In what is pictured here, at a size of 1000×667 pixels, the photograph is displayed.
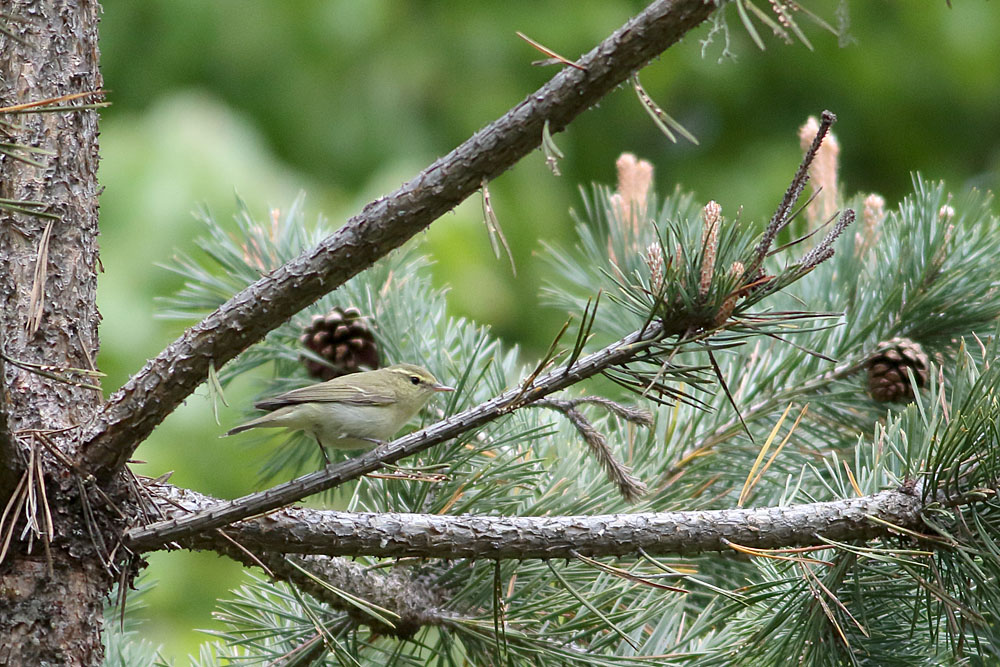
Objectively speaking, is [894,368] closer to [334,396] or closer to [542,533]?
[542,533]

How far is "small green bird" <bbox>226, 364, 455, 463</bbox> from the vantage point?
189 centimetres

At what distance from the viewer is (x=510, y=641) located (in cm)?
153

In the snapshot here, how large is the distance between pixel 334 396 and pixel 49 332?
622mm

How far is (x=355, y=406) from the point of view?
6.30 feet

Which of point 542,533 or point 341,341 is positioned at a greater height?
point 341,341

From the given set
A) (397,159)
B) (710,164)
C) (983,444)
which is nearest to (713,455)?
(983,444)

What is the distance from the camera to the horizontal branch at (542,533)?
4.26 feet

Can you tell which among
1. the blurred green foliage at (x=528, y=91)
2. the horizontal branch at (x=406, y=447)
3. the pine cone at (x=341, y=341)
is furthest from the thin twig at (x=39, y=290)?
the blurred green foliage at (x=528, y=91)

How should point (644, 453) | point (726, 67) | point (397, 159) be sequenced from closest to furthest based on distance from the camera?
point (644, 453) < point (397, 159) < point (726, 67)

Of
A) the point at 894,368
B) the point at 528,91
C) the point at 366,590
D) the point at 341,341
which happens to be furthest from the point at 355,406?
the point at 528,91

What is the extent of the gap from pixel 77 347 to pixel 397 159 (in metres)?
5.30

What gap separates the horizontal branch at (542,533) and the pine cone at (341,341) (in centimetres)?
87

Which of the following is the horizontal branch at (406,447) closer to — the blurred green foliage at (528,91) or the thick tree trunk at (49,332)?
the thick tree trunk at (49,332)

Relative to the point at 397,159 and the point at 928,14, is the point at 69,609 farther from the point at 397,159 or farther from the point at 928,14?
the point at 928,14
